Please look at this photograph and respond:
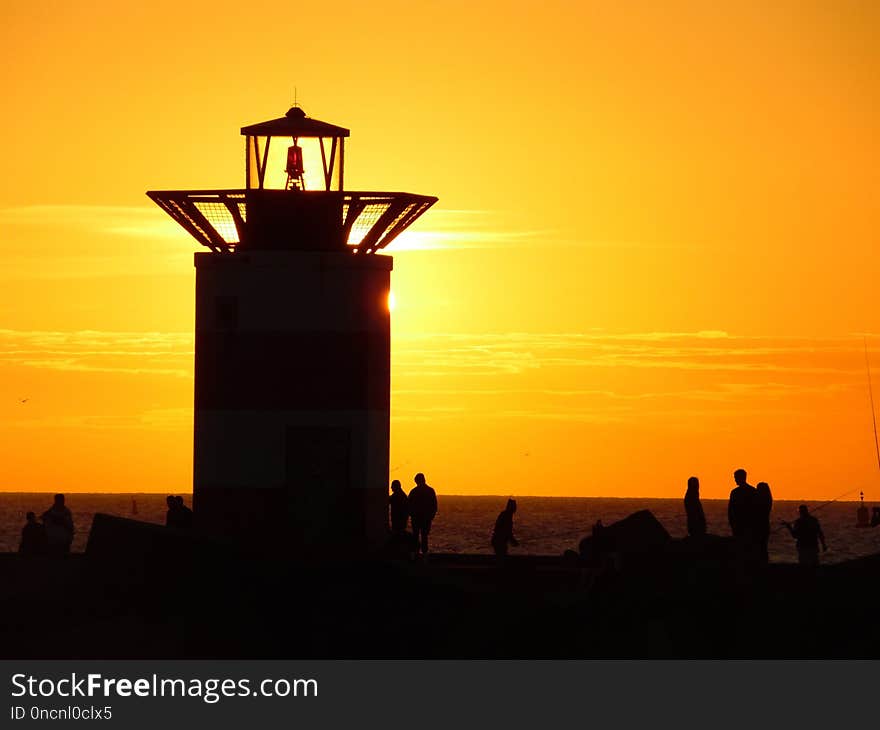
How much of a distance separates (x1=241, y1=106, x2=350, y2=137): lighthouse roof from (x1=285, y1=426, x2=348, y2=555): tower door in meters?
4.75

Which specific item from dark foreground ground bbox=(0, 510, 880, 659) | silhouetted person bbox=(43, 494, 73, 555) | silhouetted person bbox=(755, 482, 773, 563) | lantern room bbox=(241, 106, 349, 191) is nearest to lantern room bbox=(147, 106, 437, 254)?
lantern room bbox=(241, 106, 349, 191)

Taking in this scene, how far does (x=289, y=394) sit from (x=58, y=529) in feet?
16.3

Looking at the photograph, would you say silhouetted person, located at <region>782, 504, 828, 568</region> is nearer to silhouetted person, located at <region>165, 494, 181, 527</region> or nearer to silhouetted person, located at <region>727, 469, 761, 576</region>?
silhouetted person, located at <region>727, 469, 761, 576</region>

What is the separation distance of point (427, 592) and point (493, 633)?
1.02m

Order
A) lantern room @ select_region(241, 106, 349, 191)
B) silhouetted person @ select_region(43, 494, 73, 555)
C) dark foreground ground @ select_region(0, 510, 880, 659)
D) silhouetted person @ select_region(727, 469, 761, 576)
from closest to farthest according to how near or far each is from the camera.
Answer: dark foreground ground @ select_region(0, 510, 880, 659) → silhouetted person @ select_region(727, 469, 761, 576) → lantern room @ select_region(241, 106, 349, 191) → silhouetted person @ select_region(43, 494, 73, 555)

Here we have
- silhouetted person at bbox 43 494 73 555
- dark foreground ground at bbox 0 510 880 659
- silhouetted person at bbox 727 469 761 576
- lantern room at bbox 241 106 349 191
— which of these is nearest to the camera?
dark foreground ground at bbox 0 510 880 659

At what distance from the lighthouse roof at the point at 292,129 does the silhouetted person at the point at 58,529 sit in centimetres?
656

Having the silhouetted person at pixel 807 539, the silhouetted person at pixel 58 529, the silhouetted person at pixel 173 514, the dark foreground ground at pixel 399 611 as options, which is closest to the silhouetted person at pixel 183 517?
the silhouetted person at pixel 173 514

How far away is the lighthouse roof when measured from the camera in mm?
28578

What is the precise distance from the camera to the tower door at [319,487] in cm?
2720

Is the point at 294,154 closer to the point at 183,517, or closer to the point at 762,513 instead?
the point at 183,517

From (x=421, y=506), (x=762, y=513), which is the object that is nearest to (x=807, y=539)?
(x=762, y=513)

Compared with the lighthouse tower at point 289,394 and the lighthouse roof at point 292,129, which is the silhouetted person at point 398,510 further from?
the lighthouse roof at point 292,129
